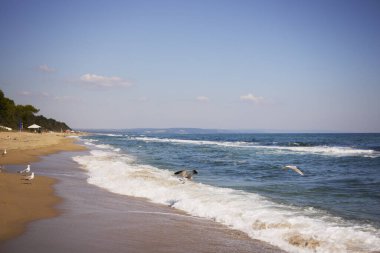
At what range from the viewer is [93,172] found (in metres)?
16.0

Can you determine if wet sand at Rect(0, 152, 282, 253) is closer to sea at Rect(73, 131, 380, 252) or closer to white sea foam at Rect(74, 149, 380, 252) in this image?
white sea foam at Rect(74, 149, 380, 252)

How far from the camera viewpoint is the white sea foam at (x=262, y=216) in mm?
6176

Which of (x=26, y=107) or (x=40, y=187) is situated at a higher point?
(x=26, y=107)

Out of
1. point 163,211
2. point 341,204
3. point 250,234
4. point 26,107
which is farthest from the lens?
point 26,107

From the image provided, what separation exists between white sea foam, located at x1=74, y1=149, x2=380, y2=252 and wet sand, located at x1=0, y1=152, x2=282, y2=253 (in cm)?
48

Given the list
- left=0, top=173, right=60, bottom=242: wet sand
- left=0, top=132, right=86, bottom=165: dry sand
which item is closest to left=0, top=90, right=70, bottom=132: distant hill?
left=0, top=132, right=86, bottom=165: dry sand

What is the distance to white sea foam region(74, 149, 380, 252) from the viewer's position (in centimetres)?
618

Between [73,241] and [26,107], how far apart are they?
96.3 meters

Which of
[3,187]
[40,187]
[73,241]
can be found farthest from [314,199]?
[3,187]

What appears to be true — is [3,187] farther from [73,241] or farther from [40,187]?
[73,241]

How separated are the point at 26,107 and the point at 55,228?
313 feet

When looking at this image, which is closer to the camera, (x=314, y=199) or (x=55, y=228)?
(x=55, y=228)

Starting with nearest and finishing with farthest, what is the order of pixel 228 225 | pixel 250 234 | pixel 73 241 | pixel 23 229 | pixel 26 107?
pixel 73 241, pixel 23 229, pixel 250 234, pixel 228 225, pixel 26 107

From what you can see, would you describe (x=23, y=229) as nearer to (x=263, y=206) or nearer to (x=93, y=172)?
(x=263, y=206)
